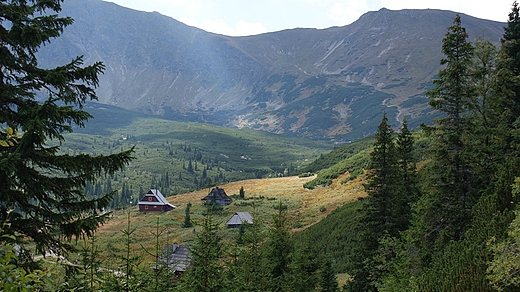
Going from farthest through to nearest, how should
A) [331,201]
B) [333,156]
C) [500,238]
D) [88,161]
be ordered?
[333,156] → [331,201] → [500,238] → [88,161]

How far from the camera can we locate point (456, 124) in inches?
688

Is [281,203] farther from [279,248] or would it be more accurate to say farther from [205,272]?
[205,272]

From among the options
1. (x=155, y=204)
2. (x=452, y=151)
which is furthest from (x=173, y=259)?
(x=155, y=204)

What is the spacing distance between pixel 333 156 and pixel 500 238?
12687cm

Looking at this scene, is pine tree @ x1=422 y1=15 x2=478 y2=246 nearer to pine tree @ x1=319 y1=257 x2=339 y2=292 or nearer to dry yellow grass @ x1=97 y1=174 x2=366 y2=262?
pine tree @ x1=319 y1=257 x2=339 y2=292

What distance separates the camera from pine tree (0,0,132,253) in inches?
297

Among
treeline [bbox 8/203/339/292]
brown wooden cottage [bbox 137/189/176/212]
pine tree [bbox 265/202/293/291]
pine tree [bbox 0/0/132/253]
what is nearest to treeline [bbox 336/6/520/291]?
treeline [bbox 8/203/339/292]

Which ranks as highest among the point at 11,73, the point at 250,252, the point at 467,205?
the point at 11,73

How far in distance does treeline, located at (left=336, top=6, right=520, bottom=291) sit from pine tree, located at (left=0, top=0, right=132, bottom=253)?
969 cm

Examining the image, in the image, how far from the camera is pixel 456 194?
1753cm

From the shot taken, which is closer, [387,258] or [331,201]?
[387,258]

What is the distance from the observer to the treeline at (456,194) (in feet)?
38.7

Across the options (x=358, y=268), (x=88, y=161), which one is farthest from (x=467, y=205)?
(x=88, y=161)

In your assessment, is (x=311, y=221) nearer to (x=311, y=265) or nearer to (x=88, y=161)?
(x=311, y=265)
